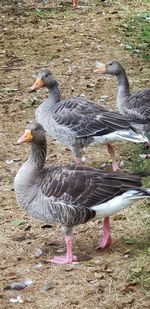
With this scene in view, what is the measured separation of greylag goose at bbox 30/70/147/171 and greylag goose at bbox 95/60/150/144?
0.42 metres

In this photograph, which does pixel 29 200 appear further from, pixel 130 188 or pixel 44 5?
pixel 44 5

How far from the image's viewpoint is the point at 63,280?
5914 millimetres

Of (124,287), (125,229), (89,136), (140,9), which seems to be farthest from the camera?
(140,9)

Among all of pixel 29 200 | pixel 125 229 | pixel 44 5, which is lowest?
pixel 44 5

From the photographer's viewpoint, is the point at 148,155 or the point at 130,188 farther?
the point at 148,155

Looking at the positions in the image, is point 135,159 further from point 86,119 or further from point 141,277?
point 141,277

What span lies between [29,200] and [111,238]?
944 millimetres

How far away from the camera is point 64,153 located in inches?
356

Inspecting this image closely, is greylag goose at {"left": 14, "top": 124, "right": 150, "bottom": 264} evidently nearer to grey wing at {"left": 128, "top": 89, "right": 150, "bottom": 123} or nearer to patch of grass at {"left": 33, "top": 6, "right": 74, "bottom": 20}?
grey wing at {"left": 128, "top": 89, "right": 150, "bottom": 123}

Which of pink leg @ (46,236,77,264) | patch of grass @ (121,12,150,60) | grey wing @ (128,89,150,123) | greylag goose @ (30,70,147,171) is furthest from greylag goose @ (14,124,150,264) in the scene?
patch of grass @ (121,12,150,60)

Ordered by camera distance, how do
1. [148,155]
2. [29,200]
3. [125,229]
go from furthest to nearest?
[148,155]
[125,229]
[29,200]

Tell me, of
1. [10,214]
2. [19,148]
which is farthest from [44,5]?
[10,214]

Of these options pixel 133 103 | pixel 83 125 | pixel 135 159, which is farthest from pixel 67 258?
pixel 133 103

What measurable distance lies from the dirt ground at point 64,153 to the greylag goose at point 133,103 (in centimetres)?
52
